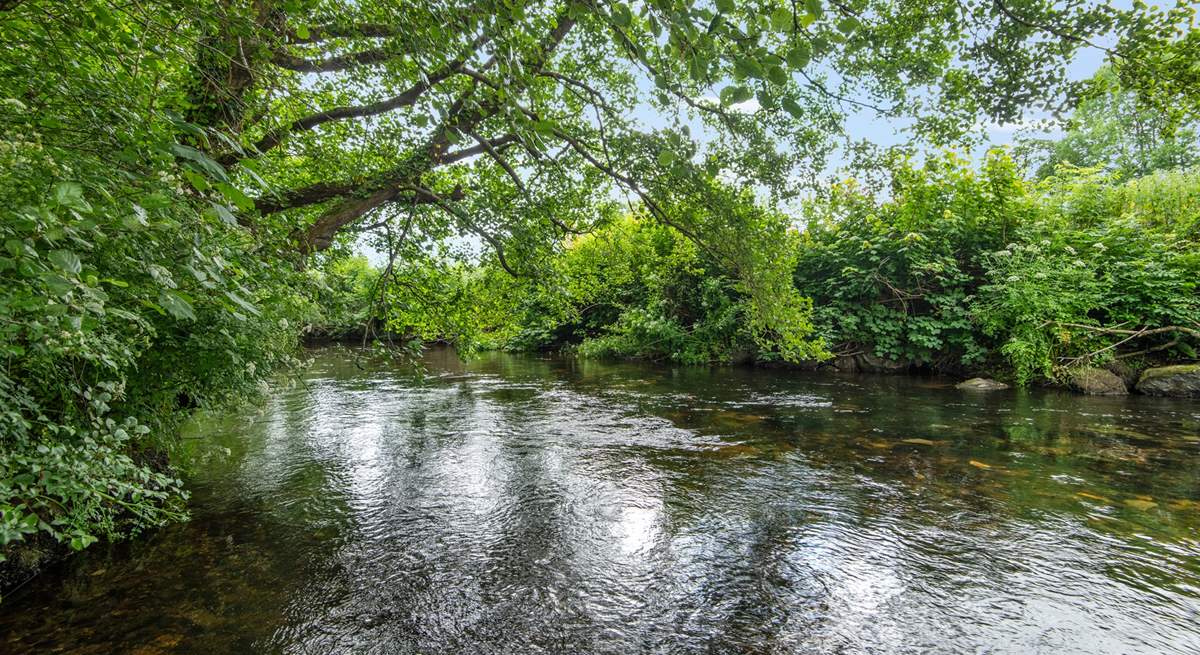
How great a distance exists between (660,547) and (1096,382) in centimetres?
1350

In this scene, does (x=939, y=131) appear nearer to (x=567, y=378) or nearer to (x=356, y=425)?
(x=356, y=425)

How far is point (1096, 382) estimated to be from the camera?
39.3 feet

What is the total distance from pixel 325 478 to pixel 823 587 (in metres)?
Result: 5.88

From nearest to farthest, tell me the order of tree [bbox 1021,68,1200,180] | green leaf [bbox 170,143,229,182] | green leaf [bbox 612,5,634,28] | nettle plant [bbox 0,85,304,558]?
green leaf [bbox 170,143,229,182] → nettle plant [bbox 0,85,304,558] → green leaf [bbox 612,5,634,28] → tree [bbox 1021,68,1200,180]

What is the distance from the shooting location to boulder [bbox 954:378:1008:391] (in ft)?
42.9

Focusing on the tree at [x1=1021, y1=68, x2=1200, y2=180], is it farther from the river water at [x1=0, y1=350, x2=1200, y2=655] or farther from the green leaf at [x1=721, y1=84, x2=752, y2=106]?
the green leaf at [x1=721, y1=84, x2=752, y2=106]

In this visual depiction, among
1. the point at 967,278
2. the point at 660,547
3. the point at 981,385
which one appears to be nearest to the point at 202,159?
the point at 660,547

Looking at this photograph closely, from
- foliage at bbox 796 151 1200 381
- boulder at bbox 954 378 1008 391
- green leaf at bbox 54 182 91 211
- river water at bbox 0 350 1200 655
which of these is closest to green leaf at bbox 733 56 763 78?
green leaf at bbox 54 182 91 211

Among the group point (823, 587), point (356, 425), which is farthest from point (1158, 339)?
point (356, 425)

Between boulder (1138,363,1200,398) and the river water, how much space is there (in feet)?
11.3

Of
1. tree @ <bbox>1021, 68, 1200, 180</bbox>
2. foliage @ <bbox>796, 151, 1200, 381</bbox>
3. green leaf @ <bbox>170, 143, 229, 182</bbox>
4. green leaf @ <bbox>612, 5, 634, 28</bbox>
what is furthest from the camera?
tree @ <bbox>1021, 68, 1200, 180</bbox>

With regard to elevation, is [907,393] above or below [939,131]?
below

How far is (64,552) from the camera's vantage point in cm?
428

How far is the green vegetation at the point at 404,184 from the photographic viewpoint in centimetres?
Result: 204
